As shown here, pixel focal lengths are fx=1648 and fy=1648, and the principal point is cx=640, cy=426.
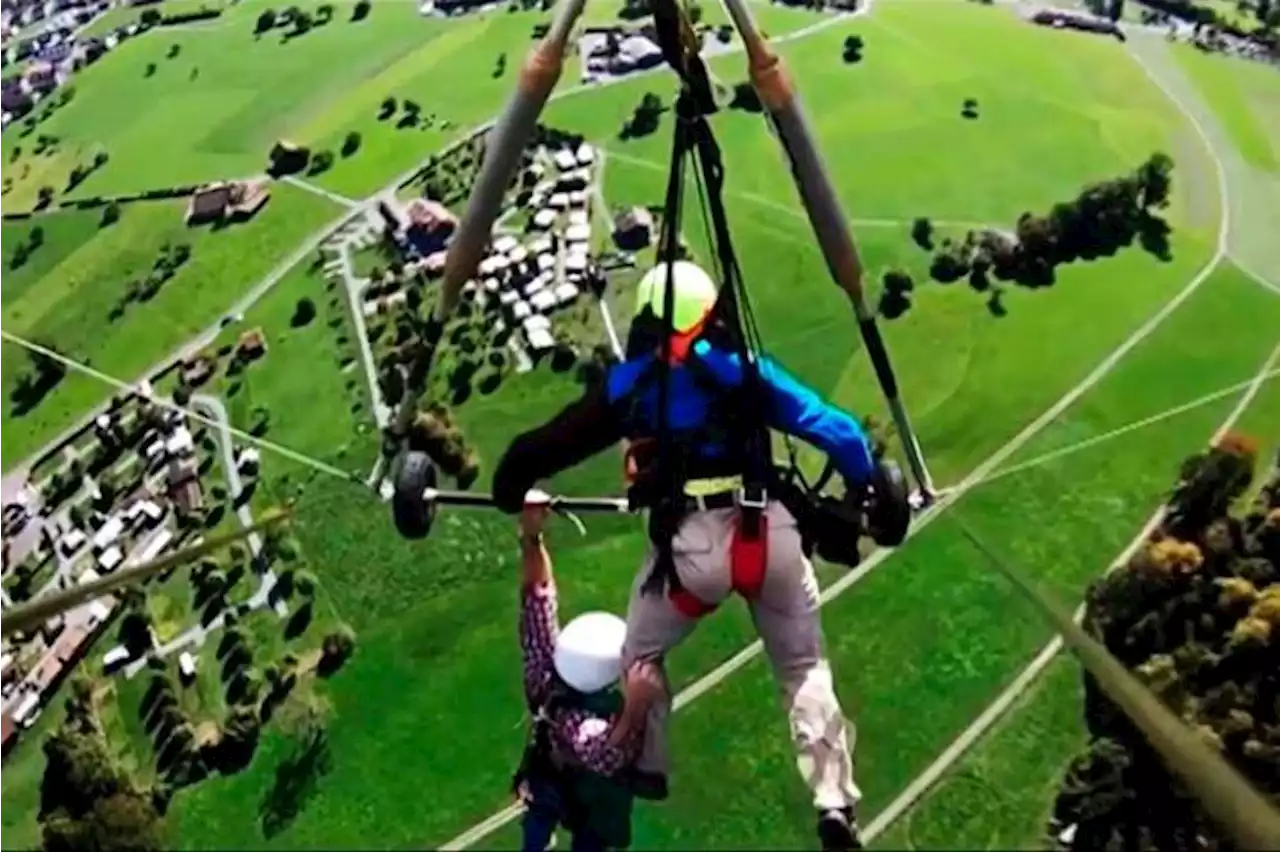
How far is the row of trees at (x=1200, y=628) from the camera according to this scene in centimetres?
1046

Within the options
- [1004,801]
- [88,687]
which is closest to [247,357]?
[88,687]

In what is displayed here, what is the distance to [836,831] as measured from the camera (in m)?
3.31

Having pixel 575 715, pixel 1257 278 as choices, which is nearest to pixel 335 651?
pixel 1257 278

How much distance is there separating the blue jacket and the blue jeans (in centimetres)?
72

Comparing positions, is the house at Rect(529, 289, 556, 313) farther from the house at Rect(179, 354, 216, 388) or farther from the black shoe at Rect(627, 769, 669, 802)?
the black shoe at Rect(627, 769, 669, 802)

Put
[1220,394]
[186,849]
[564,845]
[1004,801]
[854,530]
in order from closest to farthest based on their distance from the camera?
1. [854,530]
2. [564,845]
3. [1004,801]
4. [186,849]
5. [1220,394]

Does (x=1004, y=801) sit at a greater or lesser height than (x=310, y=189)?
greater

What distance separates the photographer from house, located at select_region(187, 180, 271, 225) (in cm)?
2356

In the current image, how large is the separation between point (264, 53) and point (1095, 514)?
1696 centimetres

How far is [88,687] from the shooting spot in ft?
53.1

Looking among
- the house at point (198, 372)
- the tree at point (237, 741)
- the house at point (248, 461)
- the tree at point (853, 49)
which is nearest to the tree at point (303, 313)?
the house at point (198, 372)

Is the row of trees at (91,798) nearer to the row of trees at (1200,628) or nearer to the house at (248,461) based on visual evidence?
the house at (248,461)

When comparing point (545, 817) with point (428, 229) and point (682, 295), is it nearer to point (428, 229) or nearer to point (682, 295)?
point (682, 295)

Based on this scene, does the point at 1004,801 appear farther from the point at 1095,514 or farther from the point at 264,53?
the point at 264,53
